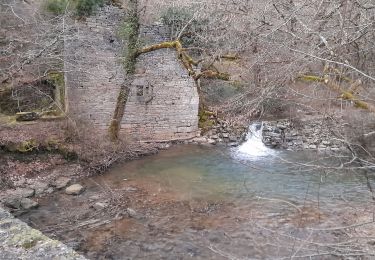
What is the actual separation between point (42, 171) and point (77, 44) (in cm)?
400

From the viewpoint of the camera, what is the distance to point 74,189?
947cm

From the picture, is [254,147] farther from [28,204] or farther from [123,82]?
[28,204]

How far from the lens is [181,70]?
526 inches

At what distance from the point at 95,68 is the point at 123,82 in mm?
1000

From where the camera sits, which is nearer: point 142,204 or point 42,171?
point 142,204

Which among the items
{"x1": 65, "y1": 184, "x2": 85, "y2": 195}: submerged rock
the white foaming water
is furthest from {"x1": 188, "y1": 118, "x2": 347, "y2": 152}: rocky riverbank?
{"x1": 65, "y1": 184, "x2": 85, "y2": 195}: submerged rock

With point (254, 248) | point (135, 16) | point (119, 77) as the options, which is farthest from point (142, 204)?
point (135, 16)

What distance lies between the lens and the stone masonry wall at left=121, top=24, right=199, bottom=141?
12927mm

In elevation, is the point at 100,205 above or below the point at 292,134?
below

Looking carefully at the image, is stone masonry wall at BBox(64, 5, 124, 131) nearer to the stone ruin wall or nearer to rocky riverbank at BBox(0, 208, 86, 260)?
the stone ruin wall

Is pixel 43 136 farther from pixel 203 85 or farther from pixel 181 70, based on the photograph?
pixel 203 85

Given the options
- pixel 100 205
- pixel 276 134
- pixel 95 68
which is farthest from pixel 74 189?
pixel 276 134

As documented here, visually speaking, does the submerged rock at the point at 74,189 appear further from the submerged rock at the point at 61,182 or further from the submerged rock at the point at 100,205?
the submerged rock at the point at 100,205

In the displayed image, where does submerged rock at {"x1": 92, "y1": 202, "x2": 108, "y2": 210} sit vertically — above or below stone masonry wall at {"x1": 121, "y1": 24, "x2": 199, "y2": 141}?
below
